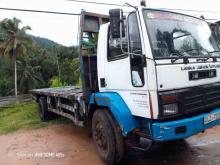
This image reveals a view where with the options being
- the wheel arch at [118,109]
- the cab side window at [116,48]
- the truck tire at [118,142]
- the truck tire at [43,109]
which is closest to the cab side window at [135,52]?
the cab side window at [116,48]

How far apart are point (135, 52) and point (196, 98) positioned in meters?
1.15

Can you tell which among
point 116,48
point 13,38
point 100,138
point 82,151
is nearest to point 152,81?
point 116,48

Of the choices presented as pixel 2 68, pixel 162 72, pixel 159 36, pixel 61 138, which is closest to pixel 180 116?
pixel 162 72

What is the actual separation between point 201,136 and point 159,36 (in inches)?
132

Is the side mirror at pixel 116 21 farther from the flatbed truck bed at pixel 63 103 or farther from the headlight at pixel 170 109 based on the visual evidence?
the flatbed truck bed at pixel 63 103

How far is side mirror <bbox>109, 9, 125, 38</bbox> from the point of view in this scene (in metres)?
4.10

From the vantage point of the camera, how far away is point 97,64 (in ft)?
17.2

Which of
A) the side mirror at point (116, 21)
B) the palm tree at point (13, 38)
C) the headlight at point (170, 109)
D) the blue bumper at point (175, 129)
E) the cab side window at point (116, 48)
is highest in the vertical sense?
the palm tree at point (13, 38)

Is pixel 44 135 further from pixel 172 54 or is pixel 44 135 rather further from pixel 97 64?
pixel 172 54

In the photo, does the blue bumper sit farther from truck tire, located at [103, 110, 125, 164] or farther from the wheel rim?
the wheel rim

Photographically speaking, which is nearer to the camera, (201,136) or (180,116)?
(180,116)

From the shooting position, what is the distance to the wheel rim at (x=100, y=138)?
4.83 metres

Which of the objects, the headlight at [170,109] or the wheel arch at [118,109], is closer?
the headlight at [170,109]

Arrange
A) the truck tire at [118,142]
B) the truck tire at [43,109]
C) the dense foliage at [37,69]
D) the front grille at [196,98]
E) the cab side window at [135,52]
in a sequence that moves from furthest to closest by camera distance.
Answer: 1. the dense foliage at [37,69]
2. the truck tire at [43,109]
3. the truck tire at [118,142]
4. the cab side window at [135,52]
5. the front grille at [196,98]
